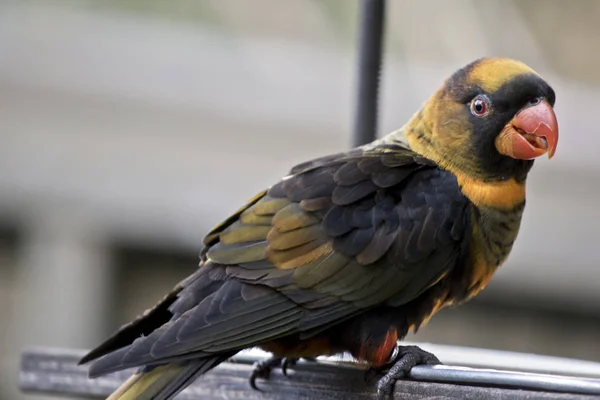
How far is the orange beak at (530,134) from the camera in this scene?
7.15 ft

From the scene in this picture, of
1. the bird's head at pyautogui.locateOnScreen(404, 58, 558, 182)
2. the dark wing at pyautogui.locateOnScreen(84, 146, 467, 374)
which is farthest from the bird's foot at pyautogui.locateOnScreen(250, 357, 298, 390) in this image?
the bird's head at pyautogui.locateOnScreen(404, 58, 558, 182)

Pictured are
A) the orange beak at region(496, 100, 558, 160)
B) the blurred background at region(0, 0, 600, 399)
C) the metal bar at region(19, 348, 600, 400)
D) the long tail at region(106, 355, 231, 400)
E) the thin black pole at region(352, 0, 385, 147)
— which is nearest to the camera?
the metal bar at region(19, 348, 600, 400)

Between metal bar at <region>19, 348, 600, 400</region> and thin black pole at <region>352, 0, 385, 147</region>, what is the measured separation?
26.0 inches

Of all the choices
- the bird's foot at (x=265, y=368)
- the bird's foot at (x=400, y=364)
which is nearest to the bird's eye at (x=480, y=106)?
the bird's foot at (x=400, y=364)

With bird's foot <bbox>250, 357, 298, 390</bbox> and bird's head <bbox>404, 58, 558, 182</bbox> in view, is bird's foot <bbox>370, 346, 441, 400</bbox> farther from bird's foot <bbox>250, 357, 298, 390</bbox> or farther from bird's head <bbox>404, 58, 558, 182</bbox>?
bird's head <bbox>404, 58, 558, 182</bbox>

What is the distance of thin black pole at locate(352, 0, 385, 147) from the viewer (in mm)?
2287

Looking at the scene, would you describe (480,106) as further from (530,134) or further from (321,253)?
(321,253)

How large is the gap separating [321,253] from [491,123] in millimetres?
578

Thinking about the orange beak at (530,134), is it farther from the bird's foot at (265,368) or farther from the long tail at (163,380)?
the long tail at (163,380)

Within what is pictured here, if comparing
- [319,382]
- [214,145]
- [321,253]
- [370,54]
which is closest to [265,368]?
[319,382]

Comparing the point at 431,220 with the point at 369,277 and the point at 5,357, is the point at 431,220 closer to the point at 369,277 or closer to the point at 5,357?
the point at 369,277

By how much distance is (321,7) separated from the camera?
225 inches

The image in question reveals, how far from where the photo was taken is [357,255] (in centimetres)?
209

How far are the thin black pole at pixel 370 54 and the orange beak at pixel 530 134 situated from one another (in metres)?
0.34
